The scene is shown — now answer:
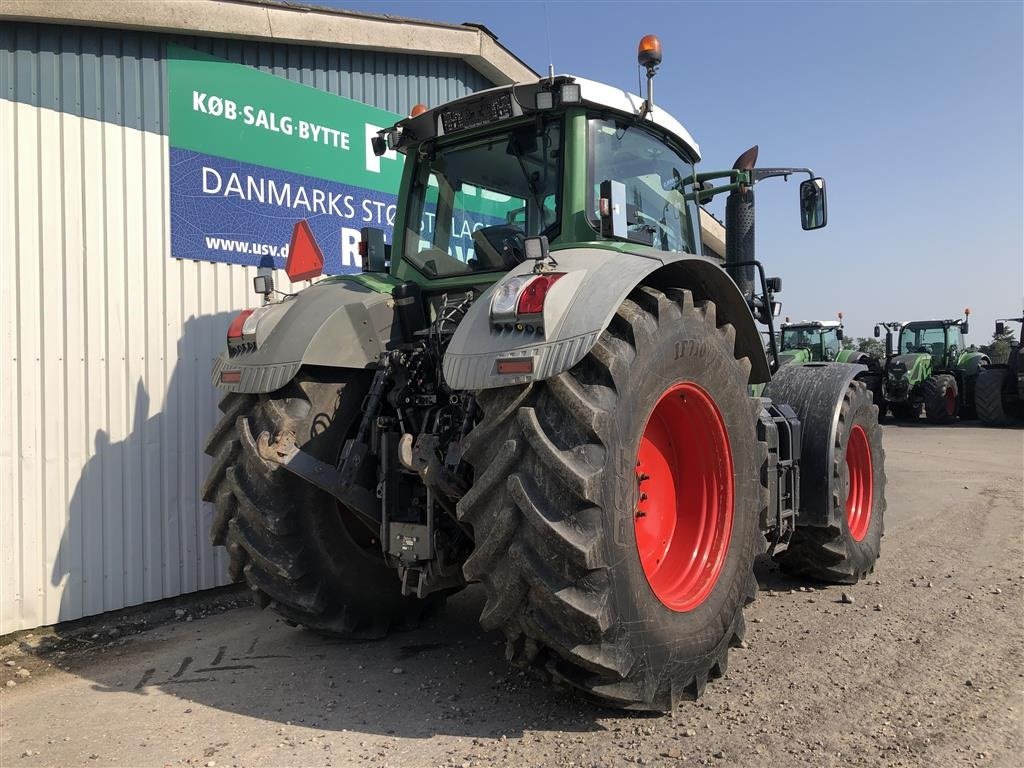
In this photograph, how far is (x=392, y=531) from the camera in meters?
3.21

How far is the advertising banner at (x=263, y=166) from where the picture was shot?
5.04 metres

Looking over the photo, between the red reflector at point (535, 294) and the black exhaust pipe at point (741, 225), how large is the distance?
2.38 metres

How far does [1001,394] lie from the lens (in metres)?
16.8

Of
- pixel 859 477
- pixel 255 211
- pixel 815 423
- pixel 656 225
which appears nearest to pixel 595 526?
pixel 656 225

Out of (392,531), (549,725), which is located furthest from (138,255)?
(549,725)

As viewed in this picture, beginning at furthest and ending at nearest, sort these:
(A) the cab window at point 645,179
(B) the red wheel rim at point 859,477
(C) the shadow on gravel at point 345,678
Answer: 1. (B) the red wheel rim at point 859,477
2. (A) the cab window at point 645,179
3. (C) the shadow on gravel at point 345,678

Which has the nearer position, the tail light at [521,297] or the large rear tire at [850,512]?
the tail light at [521,297]

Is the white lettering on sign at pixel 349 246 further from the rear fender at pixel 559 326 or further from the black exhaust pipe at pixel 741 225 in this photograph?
the rear fender at pixel 559 326

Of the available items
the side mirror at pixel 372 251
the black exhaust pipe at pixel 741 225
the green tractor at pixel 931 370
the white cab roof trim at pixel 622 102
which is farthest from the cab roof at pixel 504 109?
the green tractor at pixel 931 370

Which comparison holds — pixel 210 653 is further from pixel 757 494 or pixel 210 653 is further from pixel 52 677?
pixel 757 494

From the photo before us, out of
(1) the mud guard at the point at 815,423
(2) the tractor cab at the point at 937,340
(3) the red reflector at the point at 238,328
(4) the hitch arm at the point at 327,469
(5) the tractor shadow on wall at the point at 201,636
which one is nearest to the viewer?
(5) the tractor shadow on wall at the point at 201,636

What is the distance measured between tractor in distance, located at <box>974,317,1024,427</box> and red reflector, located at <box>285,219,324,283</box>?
661 inches

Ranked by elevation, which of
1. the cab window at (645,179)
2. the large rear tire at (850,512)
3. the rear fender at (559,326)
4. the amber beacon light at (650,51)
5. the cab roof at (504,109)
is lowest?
the large rear tire at (850,512)

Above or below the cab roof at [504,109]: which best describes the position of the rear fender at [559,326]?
below
